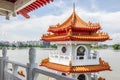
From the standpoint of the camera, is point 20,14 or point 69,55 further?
point 69,55

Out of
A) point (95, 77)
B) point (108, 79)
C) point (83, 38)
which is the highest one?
point (83, 38)

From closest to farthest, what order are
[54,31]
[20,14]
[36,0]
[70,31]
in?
[36,0]
[20,14]
[70,31]
[54,31]

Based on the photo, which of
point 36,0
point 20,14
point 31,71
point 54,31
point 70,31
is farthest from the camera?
point 54,31

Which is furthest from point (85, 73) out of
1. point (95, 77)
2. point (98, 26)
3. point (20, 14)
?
point (20, 14)

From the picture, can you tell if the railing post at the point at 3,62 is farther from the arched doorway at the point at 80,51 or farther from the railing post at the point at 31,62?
the arched doorway at the point at 80,51

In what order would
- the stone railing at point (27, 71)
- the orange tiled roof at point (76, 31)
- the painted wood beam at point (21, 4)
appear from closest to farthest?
the stone railing at point (27, 71) → the painted wood beam at point (21, 4) → the orange tiled roof at point (76, 31)

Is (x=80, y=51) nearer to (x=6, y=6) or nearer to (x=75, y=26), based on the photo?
(x=75, y=26)

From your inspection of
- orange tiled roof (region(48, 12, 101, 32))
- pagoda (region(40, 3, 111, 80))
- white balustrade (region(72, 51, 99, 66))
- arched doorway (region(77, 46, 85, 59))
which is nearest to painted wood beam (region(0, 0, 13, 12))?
pagoda (region(40, 3, 111, 80))

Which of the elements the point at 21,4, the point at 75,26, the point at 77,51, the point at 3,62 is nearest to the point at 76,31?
the point at 75,26

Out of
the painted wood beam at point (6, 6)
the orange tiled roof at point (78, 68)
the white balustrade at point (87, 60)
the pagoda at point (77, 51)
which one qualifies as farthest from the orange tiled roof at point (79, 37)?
the painted wood beam at point (6, 6)

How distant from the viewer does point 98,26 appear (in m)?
12.8

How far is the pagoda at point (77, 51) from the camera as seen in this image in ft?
37.6

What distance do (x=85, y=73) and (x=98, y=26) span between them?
9.69ft

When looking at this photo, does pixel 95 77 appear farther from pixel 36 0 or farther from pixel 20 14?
pixel 36 0
